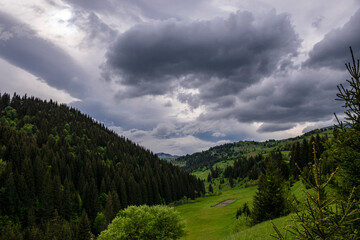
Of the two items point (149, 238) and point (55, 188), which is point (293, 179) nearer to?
point (149, 238)

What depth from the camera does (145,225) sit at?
48.8 meters

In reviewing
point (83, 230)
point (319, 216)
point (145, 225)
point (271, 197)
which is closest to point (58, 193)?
point (83, 230)

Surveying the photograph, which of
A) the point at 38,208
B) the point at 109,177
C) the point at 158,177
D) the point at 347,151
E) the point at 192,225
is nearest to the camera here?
the point at 347,151

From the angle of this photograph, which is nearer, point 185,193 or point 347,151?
point 347,151

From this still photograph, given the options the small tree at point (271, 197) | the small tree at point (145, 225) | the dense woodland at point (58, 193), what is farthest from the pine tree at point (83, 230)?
the small tree at point (271, 197)

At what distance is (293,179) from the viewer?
82.3m

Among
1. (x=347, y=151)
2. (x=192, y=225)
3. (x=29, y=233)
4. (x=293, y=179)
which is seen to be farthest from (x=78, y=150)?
(x=347, y=151)

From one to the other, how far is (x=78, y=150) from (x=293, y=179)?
158m

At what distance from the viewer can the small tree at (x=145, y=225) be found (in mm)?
47422

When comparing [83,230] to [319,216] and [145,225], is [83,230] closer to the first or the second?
[145,225]

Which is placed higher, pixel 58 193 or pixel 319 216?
pixel 319 216

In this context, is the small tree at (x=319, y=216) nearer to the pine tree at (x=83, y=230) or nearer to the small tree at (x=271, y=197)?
the small tree at (x=271, y=197)

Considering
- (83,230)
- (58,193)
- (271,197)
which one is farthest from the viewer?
(58,193)

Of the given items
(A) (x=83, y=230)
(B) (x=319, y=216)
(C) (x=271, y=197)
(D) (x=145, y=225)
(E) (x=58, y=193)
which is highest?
(B) (x=319, y=216)
